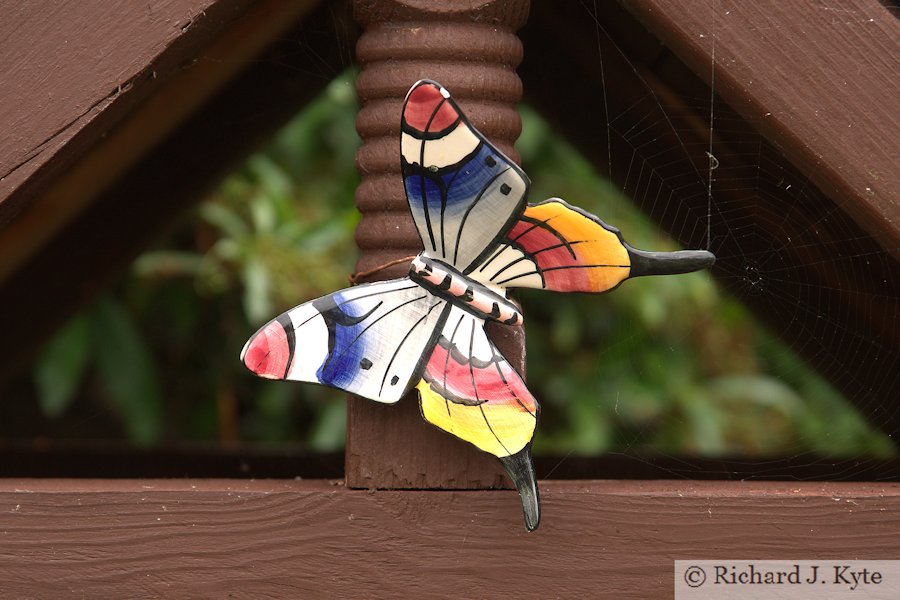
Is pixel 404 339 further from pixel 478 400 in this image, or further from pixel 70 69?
pixel 70 69

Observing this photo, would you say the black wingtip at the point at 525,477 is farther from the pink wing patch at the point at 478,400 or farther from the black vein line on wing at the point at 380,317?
the black vein line on wing at the point at 380,317

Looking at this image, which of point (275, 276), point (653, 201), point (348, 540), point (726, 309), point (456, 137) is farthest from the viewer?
point (726, 309)

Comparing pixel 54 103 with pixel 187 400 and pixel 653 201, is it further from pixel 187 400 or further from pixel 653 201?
pixel 187 400

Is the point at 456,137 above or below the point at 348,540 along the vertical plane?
above

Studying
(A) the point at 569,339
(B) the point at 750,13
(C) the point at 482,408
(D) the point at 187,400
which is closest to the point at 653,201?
(B) the point at 750,13
